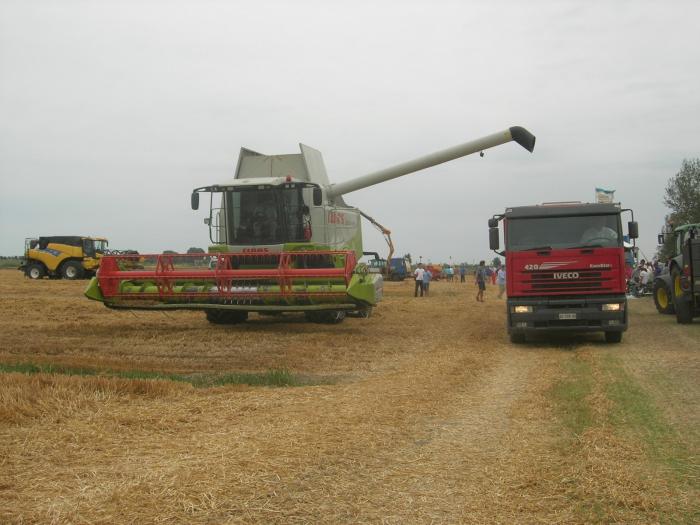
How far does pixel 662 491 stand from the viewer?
432cm

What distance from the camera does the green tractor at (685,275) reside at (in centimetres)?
1595

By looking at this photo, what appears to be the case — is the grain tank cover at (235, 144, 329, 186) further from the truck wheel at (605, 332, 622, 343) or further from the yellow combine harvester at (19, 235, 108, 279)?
the yellow combine harvester at (19, 235, 108, 279)

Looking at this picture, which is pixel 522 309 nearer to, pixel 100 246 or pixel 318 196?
pixel 318 196

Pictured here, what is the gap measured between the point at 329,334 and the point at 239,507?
9651mm

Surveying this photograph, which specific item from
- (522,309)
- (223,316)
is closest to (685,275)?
(522,309)

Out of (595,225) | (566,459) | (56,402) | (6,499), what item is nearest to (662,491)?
(566,459)

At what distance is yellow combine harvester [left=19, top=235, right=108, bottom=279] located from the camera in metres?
35.0

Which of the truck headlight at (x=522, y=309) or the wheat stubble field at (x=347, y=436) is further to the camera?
the truck headlight at (x=522, y=309)

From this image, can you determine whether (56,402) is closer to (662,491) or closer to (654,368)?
(662,491)

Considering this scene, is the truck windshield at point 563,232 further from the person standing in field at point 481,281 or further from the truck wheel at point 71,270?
the truck wheel at point 71,270

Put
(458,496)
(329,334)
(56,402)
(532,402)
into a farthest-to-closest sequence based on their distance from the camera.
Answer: (329,334), (532,402), (56,402), (458,496)

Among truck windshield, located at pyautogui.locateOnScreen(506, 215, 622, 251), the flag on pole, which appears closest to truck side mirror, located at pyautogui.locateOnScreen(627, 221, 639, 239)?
truck windshield, located at pyautogui.locateOnScreen(506, 215, 622, 251)

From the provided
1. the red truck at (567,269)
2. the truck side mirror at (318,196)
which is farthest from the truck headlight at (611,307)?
the truck side mirror at (318,196)

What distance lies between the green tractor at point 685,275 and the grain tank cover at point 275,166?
886 centimetres
